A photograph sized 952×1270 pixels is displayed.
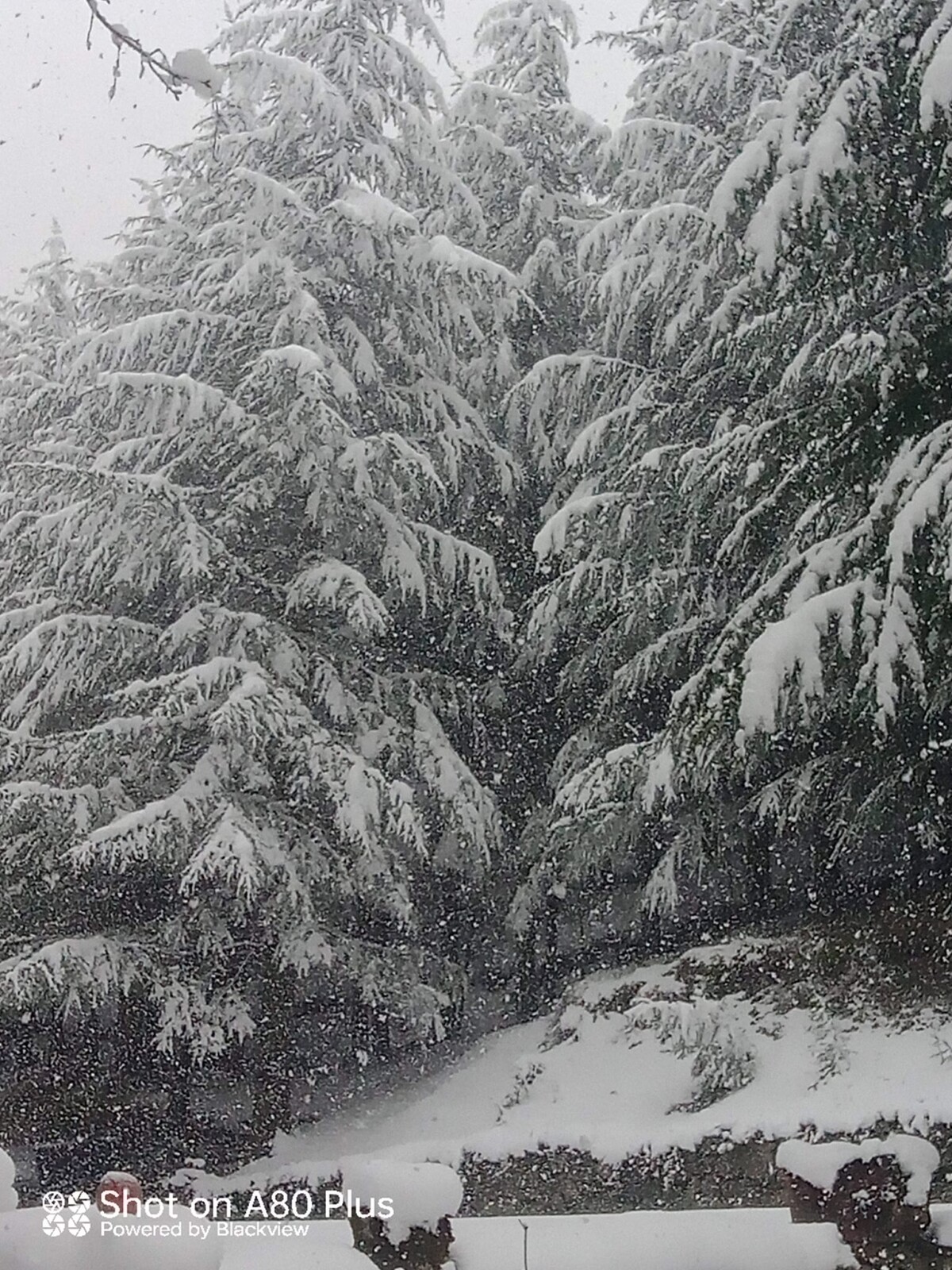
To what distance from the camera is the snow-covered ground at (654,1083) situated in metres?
6.61

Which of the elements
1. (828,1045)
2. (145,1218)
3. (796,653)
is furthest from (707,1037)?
(145,1218)

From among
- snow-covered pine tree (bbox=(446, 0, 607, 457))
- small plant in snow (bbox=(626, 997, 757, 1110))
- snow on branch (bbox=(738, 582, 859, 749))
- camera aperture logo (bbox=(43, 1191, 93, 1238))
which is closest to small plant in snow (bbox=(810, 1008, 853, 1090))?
small plant in snow (bbox=(626, 997, 757, 1110))

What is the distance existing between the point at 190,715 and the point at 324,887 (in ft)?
5.16

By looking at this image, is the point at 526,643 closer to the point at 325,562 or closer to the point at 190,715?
the point at 325,562

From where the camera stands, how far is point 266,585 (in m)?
9.53

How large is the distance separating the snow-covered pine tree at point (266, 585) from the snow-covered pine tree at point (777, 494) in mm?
1223

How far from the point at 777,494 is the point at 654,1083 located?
3599mm

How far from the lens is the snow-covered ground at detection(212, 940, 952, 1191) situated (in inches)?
260

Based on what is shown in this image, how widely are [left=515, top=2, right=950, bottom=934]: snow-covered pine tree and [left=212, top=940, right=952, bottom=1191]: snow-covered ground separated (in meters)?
1.06

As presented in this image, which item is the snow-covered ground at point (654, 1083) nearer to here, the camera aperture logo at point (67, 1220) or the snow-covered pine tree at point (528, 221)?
the snow-covered pine tree at point (528, 221)

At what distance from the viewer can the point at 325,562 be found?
30.3 feet

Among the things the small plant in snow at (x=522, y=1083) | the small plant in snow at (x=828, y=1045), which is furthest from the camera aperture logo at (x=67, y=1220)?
the small plant in snow at (x=522, y=1083)

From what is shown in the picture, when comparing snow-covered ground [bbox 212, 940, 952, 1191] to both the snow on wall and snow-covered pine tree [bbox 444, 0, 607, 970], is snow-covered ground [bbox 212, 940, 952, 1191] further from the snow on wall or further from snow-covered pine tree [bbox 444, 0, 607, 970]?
the snow on wall

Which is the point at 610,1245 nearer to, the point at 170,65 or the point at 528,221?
the point at 170,65
